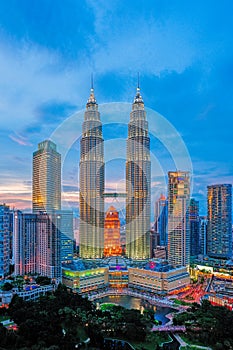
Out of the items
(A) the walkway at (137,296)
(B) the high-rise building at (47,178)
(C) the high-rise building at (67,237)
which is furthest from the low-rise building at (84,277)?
(B) the high-rise building at (47,178)

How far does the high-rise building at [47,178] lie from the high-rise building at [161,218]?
744cm

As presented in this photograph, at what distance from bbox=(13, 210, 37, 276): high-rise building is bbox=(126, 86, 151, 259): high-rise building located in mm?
5265

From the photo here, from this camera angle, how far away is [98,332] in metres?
6.09

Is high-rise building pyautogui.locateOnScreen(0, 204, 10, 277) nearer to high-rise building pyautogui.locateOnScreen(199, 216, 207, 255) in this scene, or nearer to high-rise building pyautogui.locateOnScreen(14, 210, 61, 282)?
high-rise building pyautogui.locateOnScreen(14, 210, 61, 282)

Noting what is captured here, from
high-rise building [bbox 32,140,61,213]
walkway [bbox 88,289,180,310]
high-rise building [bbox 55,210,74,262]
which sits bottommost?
walkway [bbox 88,289,180,310]

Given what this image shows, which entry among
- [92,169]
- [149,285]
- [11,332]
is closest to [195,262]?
[149,285]

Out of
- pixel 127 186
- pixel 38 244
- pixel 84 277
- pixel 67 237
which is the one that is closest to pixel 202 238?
pixel 127 186

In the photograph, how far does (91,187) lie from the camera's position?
15.5 meters

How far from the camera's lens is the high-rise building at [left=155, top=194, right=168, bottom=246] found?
21608 mm

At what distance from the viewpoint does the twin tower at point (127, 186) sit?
1555cm

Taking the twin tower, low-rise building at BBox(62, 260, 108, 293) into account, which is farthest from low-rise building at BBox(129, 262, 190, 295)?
the twin tower

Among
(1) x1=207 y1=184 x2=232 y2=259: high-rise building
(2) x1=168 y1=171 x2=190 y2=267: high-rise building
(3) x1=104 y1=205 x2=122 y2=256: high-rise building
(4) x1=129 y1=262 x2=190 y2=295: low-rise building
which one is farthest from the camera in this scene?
(3) x1=104 y1=205 x2=122 y2=256: high-rise building

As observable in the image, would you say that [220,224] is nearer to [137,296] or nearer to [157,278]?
[157,278]

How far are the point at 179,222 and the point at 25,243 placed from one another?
24.0 ft
